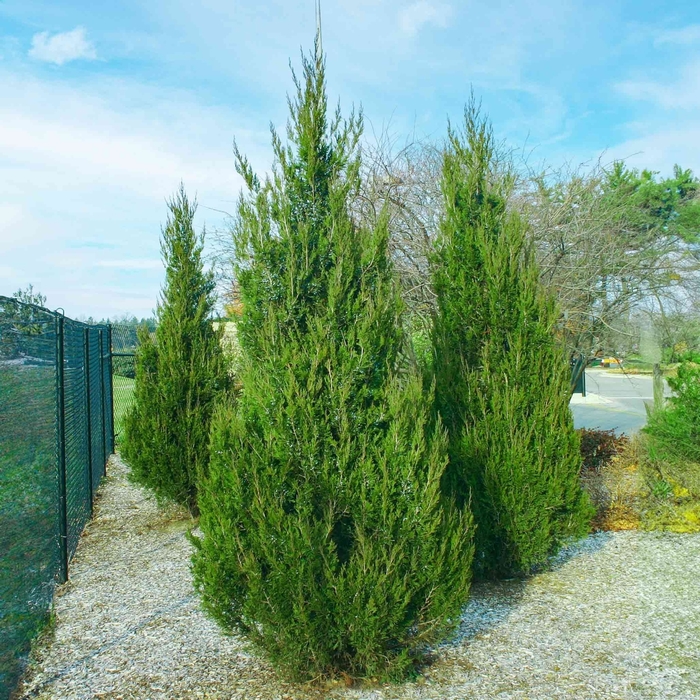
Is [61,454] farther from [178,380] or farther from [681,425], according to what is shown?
[681,425]

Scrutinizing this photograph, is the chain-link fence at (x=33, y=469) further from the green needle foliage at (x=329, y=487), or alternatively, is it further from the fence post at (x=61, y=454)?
the green needle foliage at (x=329, y=487)

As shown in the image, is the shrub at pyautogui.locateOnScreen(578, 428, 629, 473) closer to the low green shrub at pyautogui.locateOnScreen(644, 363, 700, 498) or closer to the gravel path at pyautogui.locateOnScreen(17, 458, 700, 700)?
the low green shrub at pyautogui.locateOnScreen(644, 363, 700, 498)

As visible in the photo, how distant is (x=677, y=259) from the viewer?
12.0 metres

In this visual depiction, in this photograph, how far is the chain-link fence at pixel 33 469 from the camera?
3277mm

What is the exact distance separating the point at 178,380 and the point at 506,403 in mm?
3790

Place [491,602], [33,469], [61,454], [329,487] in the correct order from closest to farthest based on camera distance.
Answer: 1. [329,487]
2. [33,469]
3. [491,602]
4. [61,454]

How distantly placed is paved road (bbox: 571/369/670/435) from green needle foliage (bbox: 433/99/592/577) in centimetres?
704

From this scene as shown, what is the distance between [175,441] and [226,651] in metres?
3.44

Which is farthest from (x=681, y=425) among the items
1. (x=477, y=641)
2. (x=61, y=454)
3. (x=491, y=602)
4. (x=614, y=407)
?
(x=614, y=407)

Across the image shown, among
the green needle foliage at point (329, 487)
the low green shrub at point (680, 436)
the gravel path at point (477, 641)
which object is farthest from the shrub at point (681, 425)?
the green needle foliage at point (329, 487)

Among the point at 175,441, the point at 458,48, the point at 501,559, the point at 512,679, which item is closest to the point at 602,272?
the point at 458,48

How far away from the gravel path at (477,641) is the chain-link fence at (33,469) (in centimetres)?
27

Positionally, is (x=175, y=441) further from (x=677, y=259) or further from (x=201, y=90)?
(x=677, y=259)

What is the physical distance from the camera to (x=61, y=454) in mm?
5082
